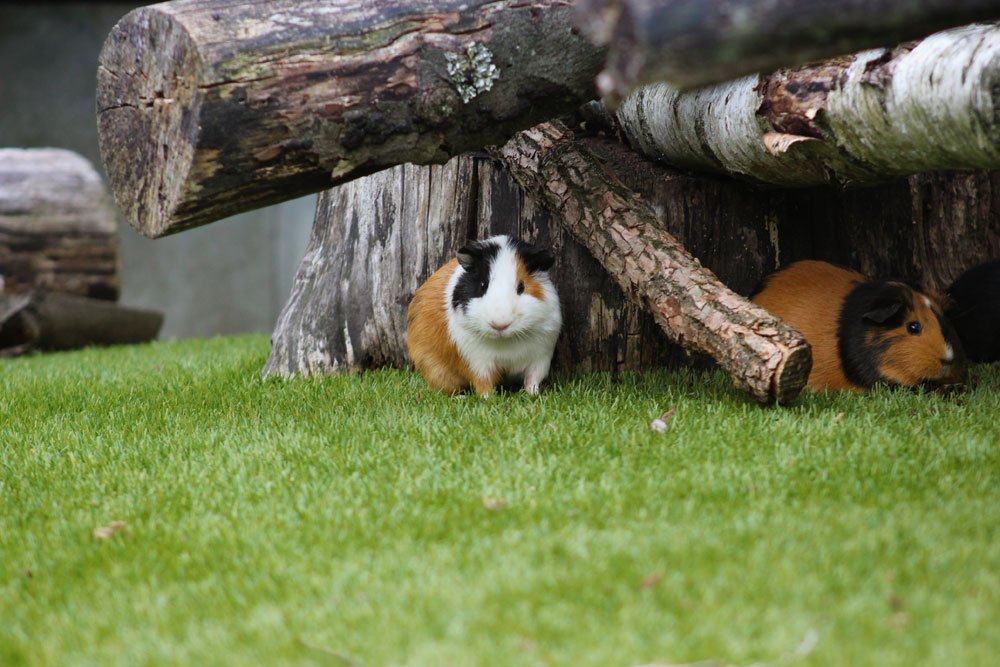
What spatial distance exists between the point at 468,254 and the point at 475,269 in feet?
0.25

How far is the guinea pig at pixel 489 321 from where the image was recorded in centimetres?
Result: 411

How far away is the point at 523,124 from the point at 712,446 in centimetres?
138

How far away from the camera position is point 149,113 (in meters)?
3.30

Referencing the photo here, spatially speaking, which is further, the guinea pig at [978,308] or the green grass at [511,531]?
the guinea pig at [978,308]

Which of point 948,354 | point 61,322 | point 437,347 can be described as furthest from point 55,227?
point 948,354

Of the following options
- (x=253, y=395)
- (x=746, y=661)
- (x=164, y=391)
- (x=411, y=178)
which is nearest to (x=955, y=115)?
(x=746, y=661)

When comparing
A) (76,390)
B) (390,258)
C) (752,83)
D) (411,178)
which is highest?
(752,83)

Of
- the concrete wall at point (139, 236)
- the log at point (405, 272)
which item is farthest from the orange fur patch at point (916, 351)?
the concrete wall at point (139, 236)

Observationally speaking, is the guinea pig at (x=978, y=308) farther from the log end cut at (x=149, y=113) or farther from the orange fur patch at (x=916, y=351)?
the log end cut at (x=149, y=113)

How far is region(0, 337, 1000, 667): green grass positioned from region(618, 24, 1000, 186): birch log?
95 cm

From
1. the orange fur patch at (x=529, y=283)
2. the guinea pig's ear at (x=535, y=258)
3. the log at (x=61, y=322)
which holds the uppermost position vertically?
the guinea pig's ear at (x=535, y=258)

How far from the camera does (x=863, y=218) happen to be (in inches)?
191

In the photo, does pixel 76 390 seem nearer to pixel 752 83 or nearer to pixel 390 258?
pixel 390 258

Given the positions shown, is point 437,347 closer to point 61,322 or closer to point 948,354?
point 948,354
